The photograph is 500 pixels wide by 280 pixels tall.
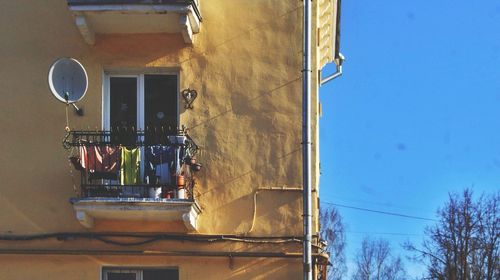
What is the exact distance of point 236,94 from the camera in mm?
13031

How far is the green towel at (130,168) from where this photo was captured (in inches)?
483

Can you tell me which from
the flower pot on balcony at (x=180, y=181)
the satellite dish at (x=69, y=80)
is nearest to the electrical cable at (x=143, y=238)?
the flower pot on balcony at (x=180, y=181)

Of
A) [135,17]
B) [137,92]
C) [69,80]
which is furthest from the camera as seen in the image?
[137,92]

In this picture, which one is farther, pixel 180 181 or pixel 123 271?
pixel 123 271

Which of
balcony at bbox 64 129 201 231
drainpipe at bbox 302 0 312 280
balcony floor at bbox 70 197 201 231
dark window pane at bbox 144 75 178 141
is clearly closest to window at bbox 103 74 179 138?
dark window pane at bbox 144 75 178 141

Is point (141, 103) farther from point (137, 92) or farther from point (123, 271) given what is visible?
point (123, 271)

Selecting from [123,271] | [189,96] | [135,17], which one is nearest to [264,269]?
[123,271]

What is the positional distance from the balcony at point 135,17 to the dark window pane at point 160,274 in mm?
3805

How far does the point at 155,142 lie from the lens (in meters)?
12.7

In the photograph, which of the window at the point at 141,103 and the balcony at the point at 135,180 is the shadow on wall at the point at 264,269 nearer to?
the balcony at the point at 135,180

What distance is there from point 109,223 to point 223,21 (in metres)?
3.89

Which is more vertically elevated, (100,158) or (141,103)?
(141,103)

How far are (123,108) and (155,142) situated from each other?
0.88 m

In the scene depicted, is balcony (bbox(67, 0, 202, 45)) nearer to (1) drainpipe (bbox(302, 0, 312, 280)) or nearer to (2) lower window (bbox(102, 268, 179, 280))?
(1) drainpipe (bbox(302, 0, 312, 280))
